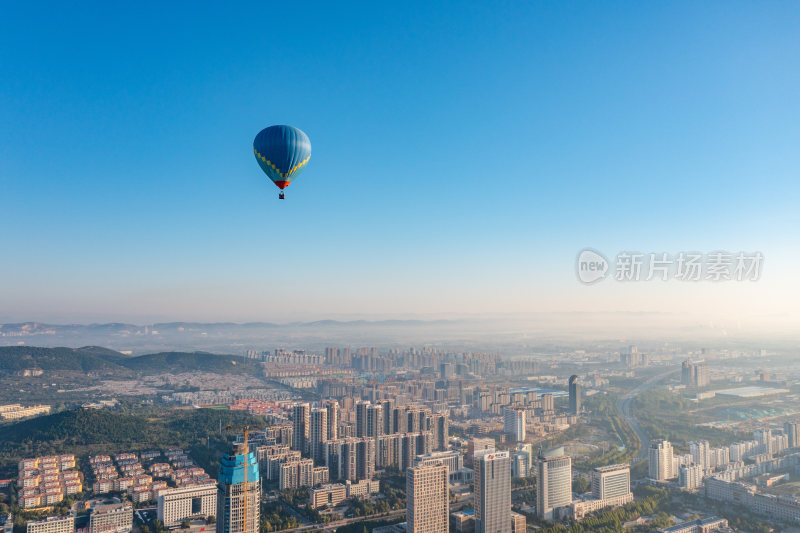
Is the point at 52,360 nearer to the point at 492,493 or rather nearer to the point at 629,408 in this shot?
the point at 492,493

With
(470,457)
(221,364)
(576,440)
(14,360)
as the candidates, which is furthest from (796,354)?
(14,360)

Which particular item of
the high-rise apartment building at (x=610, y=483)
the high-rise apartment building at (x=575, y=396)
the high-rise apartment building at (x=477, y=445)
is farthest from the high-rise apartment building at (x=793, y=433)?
the high-rise apartment building at (x=477, y=445)

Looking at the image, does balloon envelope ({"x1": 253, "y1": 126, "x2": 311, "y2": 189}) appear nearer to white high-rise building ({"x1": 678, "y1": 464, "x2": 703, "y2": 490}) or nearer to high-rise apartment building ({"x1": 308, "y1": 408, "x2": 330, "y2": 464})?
high-rise apartment building ({"x1": 308, "y1": 408, "x2": 330, "y2": 464})

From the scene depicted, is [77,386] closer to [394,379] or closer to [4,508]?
[394,379]

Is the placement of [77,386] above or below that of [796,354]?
below

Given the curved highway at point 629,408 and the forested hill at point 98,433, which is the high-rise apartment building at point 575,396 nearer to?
the curved highway at point 629,408

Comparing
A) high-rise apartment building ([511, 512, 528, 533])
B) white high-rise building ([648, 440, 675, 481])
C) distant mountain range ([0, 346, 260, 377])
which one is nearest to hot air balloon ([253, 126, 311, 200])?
high-rise apartment building ([511, 512, 528, 533])
